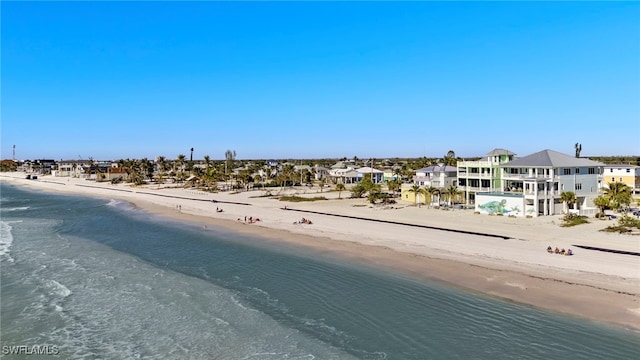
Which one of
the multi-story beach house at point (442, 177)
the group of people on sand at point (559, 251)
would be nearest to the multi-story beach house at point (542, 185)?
the multi-story beach house at point (442, 177)

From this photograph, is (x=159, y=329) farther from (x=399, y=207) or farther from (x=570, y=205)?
(x=570, y=205)

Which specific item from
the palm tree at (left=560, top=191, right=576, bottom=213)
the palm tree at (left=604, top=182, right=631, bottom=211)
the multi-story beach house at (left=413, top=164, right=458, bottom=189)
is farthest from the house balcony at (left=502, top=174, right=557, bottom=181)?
the multi-story beach house at (left=413, top=164, right=458, bottom=189)

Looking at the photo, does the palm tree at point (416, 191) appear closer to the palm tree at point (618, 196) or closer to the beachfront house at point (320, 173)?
the palm tree at point (618, 196)

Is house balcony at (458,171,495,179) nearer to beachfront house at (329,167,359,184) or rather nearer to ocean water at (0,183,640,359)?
ocean water at (0,183,640,359)

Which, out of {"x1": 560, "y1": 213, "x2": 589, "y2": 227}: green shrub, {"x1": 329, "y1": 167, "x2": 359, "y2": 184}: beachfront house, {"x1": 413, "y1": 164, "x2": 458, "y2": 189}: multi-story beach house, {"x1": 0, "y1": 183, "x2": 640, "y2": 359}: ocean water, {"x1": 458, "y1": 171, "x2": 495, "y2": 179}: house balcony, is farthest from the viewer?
Result: {"x1": 329, "y1": 167, "x2": 359, "y2": 184}: beachfront house

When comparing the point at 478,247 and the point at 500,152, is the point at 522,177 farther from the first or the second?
the point at 478,247
